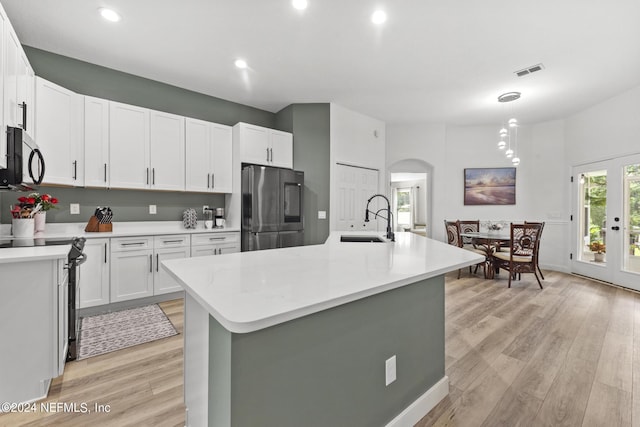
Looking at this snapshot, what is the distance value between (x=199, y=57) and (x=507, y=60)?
354cm

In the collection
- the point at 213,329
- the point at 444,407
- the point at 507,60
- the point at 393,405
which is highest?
the point at 507,60

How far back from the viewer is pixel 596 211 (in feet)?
15.8

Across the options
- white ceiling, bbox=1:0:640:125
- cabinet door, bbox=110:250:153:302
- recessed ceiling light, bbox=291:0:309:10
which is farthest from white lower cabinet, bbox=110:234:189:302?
recessed ceiling light, bbox=291:0:309:10

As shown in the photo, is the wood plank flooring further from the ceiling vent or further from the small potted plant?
the ceiling vent

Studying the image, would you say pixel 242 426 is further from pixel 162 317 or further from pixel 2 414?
pixel 162 317

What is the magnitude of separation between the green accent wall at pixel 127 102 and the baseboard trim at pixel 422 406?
11.9 ft

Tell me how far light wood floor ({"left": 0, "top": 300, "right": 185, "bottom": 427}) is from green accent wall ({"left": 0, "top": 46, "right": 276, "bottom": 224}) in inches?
75.6

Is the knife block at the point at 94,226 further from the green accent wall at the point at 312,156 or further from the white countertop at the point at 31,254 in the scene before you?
the green accent wall at the point at 312,156

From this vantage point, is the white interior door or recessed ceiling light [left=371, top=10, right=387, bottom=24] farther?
the white interior door

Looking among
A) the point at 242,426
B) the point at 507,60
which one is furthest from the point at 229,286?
the point at 507,60

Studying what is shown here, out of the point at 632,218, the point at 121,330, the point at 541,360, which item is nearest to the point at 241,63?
the point at 121,330

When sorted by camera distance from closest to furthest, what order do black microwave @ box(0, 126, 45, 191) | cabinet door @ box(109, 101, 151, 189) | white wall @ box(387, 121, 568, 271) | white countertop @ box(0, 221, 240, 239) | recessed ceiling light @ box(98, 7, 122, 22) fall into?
black microwave @ box(0, 126, 45, 191), recessed ceiling light @ box(98, 7, 122, 22), white countertop @ box(0, 221, 240, 239), cabinet door @ box(109, 101, 151, 189), white wall @ box(387, 121, 568, 271)

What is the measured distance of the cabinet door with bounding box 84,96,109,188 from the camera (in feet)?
10.2

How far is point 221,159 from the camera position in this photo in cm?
404
